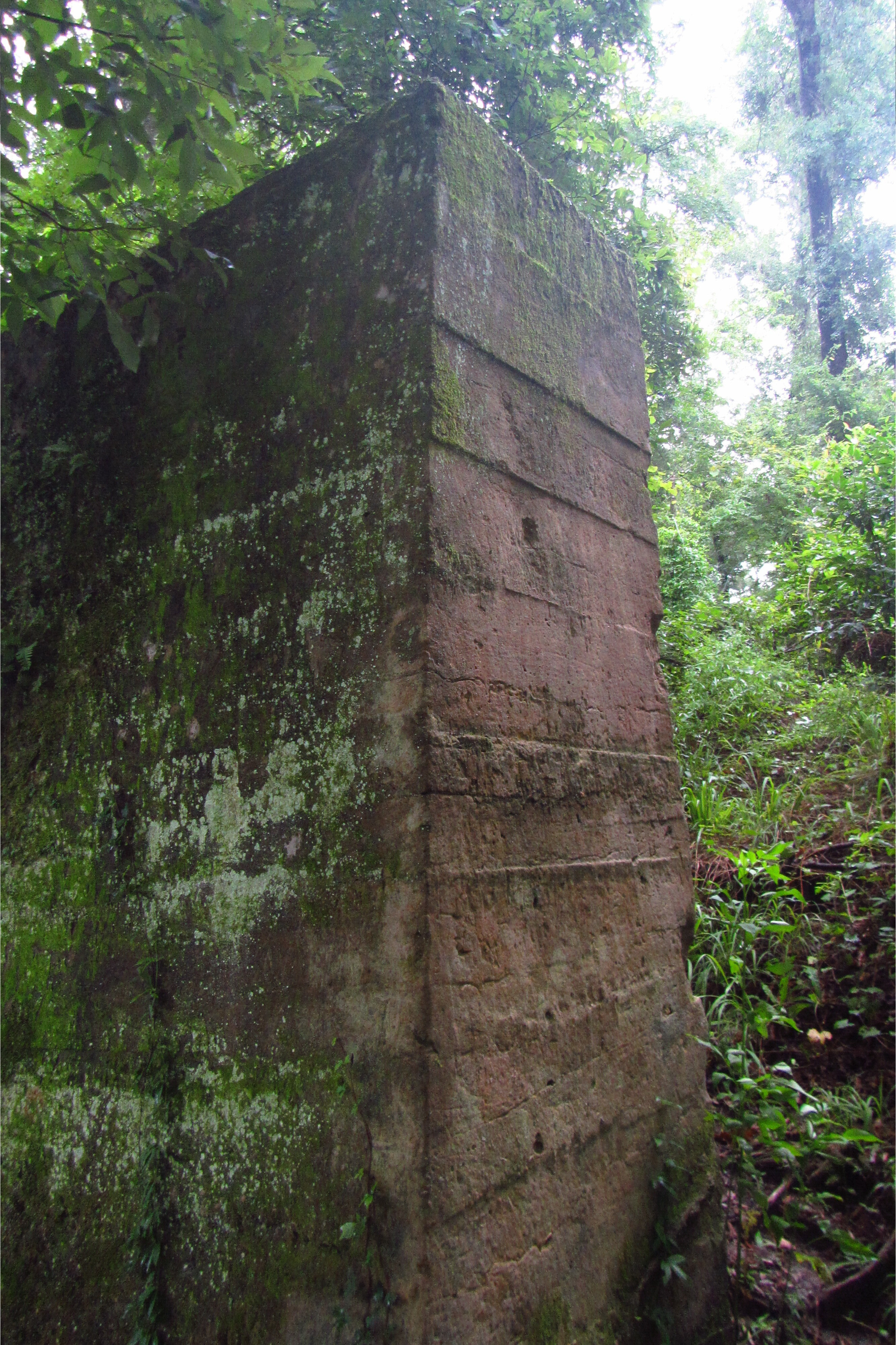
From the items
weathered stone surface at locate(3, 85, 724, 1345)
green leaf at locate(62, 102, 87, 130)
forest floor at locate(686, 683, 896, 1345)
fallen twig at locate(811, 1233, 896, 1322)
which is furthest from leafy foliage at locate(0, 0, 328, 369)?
fallen twig at locate(811, 1233, 896, 1322)

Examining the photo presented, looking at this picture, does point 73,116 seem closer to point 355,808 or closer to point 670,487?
point 355,808

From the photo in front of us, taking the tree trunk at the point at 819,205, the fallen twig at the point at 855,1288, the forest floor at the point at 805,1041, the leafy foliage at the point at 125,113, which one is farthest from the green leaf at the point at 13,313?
the tree trunk at the point at 819,205

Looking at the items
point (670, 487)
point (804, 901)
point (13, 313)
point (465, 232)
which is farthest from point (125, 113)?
point (670, 487)

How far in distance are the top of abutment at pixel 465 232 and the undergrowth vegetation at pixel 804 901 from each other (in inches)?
78.2

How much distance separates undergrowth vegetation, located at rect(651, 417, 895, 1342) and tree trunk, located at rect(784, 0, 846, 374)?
9.85m

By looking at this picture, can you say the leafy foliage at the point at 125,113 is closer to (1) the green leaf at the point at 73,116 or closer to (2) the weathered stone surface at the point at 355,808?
(1) the green leaf at the point at 73,116

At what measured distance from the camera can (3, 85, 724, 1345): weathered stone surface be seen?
166 cm

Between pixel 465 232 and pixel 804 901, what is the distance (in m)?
2.64

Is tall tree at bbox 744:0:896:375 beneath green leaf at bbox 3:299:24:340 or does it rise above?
above

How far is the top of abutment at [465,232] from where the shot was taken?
2.01 metres

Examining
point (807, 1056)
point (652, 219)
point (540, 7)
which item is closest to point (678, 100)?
point (652, 219)

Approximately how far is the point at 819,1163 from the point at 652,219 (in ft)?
19.6

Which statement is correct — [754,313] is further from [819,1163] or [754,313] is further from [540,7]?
[819,1163]

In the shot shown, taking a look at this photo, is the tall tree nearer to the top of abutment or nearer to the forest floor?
the forest floor
